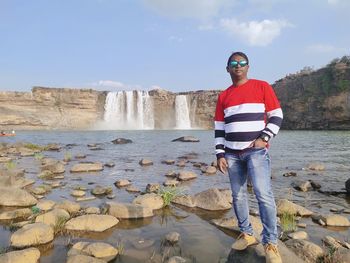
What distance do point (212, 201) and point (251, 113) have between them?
3.86m

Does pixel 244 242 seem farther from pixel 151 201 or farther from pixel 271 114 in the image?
pixel 151 201

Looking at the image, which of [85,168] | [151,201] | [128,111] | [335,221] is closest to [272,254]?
[335,221]

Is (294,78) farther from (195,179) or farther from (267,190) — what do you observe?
(267,190)

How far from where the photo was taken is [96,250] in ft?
15.6

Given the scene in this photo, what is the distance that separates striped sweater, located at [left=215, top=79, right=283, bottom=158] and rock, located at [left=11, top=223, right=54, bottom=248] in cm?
324

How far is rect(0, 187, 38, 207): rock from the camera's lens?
7633 millimetres

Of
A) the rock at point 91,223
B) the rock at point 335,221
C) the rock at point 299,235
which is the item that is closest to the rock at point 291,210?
the rock at point 335,221

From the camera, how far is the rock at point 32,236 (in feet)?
16.6

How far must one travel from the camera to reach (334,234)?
233 inches

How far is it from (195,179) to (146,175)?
2043 millimetres

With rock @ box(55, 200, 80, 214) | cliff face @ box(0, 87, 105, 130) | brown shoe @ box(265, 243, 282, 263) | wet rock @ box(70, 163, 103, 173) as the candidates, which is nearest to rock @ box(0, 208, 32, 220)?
rock @ box(55, 200, 80, 214)

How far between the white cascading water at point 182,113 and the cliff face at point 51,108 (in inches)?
697

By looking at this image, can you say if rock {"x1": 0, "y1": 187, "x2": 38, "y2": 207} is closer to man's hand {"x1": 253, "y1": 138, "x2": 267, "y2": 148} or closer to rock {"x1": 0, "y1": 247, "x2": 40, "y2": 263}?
rock {"x1": 0, "y1": 247, "x2": 40, "y2": 263}

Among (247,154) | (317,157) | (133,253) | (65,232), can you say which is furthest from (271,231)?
(317,157)
